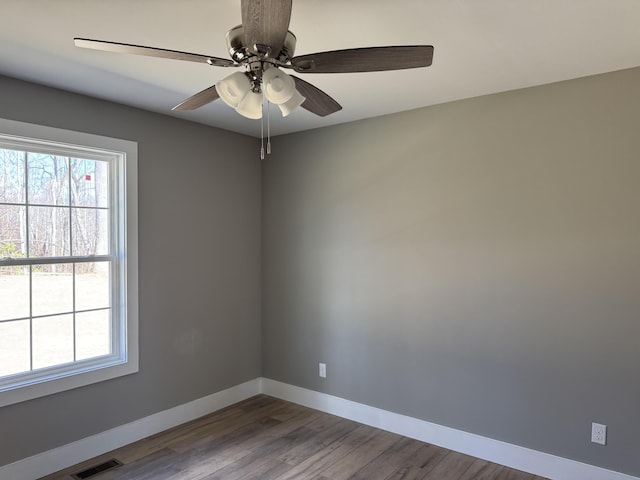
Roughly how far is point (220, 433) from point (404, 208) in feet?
7.27

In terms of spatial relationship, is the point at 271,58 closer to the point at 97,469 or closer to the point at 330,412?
the point at 97,469

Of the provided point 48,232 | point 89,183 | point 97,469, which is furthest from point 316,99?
point 97,469

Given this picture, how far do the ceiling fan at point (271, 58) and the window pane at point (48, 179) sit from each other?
1.55 m

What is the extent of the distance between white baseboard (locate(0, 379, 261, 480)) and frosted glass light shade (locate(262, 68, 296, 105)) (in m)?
2.66

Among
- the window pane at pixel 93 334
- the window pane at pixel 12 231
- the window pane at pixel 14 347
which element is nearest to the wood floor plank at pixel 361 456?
the window pane at pixel 93 334

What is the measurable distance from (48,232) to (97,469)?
5.08 feet

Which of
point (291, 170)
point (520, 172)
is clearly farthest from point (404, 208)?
point (291, 170)

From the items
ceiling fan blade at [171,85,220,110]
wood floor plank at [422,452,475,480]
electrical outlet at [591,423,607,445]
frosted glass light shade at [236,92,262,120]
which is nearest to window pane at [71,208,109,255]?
ceiling fan blade at [171,85,220,110]

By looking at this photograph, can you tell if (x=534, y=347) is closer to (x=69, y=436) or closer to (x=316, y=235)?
(x=316, y=235)

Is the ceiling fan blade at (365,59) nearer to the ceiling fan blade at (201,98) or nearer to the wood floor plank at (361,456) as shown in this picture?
the ceiling fan blade at (201,98)

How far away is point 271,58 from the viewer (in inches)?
62.7

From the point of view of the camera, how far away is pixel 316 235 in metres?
3.84

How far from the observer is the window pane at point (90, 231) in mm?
2961

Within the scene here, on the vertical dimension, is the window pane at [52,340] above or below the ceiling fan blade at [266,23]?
below
